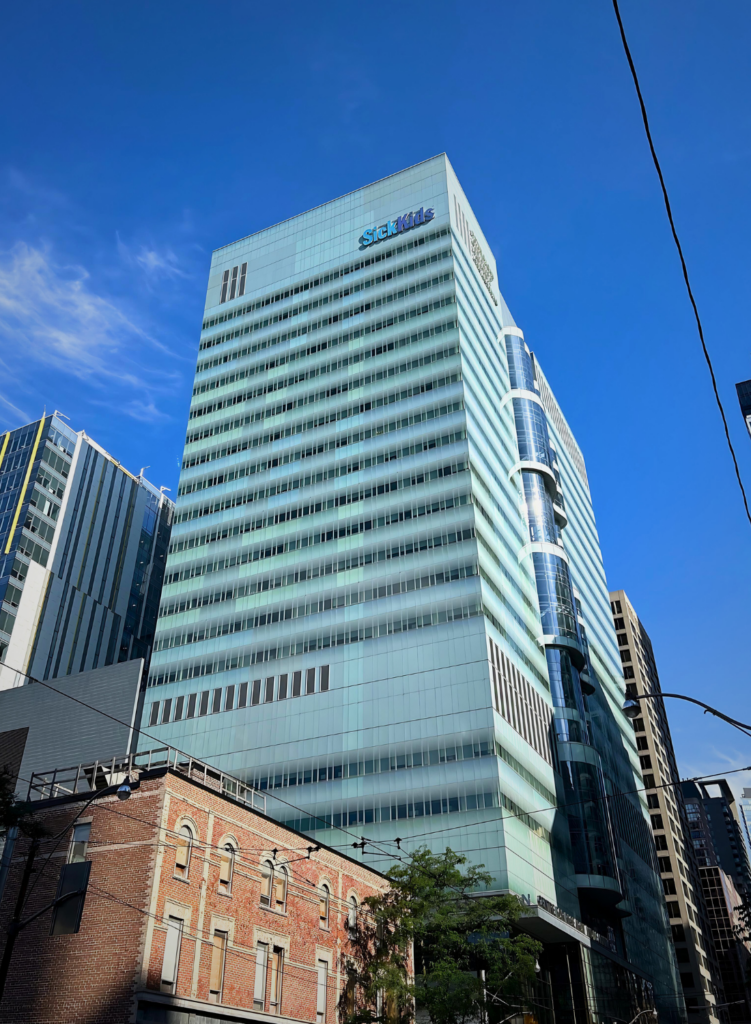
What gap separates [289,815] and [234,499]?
1673 inches

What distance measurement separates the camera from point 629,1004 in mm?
88688

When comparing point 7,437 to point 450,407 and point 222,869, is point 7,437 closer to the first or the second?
point 450,407

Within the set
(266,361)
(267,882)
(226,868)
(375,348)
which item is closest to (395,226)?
(375,348)

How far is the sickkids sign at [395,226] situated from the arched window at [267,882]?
93.6 meters

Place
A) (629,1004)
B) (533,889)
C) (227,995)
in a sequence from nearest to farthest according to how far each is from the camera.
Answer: (227,995), (533,889), (629,1004)

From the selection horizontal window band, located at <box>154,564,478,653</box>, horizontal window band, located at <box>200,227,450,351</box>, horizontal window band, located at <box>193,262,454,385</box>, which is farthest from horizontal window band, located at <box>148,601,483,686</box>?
horizontal window band, located at <box>200,227,450,351</box>

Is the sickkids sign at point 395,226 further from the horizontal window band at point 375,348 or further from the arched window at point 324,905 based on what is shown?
the arched window at point 324,905

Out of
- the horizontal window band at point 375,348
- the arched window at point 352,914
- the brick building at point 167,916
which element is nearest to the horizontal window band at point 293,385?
the horizontal window band at point 375,348

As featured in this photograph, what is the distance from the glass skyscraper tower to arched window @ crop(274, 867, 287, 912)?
961 inches

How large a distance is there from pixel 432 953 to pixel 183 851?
19288 mm

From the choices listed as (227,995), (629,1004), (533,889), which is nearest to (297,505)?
(533,889)

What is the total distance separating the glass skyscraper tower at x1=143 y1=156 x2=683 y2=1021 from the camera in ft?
265

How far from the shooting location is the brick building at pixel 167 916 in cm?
3338

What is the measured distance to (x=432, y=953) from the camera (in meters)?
48.1
